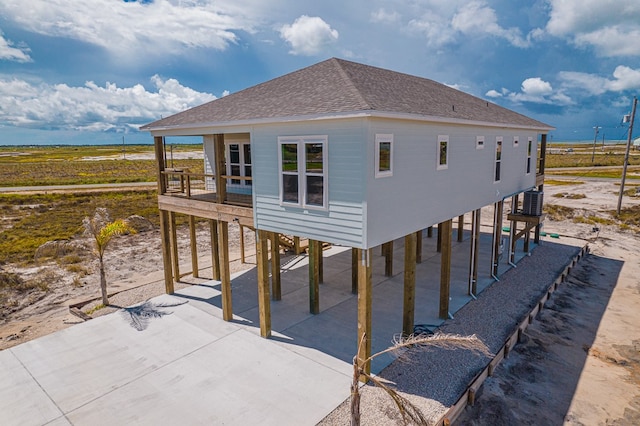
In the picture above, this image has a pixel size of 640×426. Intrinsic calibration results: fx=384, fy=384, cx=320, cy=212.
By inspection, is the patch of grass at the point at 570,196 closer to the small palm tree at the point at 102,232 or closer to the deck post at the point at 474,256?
the deck post at the point at 474,256

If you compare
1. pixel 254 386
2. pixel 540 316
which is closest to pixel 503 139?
pixel 540 316

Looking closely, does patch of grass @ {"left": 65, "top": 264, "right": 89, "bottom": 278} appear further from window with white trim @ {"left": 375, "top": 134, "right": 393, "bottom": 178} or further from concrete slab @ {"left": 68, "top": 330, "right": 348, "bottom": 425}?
window with white trim @ {"left": 375, "top": 134, "right": 393, "bottom": 178}

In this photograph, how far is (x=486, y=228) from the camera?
80.2 feet

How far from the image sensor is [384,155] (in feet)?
27.6

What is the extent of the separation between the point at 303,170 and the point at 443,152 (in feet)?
14.3

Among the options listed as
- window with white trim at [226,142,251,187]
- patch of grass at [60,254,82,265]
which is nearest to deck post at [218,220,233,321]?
window with white trim at [226,142,251,187]

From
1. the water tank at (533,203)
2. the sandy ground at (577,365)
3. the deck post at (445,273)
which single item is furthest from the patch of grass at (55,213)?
the water tank at (533,203)

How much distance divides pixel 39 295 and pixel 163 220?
5.93 metres

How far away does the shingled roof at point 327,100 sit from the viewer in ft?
27.2

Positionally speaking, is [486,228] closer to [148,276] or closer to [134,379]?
[148,276]

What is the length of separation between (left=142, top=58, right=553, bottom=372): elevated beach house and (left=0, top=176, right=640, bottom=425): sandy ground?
266cm

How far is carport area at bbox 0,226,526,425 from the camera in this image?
25.2ft

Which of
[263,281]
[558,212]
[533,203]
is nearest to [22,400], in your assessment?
[263,281]

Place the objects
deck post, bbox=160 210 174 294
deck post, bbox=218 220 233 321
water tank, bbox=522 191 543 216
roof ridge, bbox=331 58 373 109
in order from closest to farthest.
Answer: roof ridge, bbox=331 58 373 109, deck post, bbox=218 220 233 321, deck post, bbox=160 210 174 294, water tank, bbox=522 191 543 216
